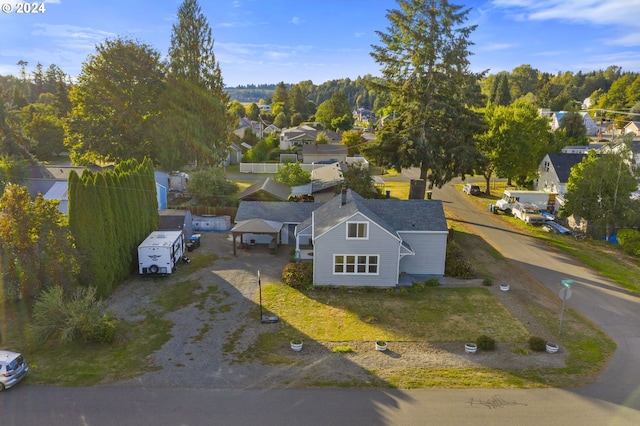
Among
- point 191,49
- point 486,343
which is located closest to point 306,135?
point 191,49

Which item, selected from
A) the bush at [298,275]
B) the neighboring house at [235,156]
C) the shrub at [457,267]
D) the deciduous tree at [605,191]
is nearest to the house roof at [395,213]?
the bush at [298,275]

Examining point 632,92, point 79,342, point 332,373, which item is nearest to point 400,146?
point 332,373

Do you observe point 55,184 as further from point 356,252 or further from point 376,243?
point 376,243

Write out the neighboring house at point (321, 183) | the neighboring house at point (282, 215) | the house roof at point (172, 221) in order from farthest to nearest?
the neighboring house at point (321, 183) < the neighboring house at point (282, 215) < the house roof at point (172, 221)

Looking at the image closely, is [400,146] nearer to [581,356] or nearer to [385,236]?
[385,236]

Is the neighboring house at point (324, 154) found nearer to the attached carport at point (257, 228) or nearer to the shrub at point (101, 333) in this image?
the attached carport at point (257, 228)

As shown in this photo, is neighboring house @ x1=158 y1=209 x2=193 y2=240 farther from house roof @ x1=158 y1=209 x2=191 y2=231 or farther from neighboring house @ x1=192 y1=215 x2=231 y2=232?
neighboring house @ x1=192 y1=215 x2=231 y2=232
